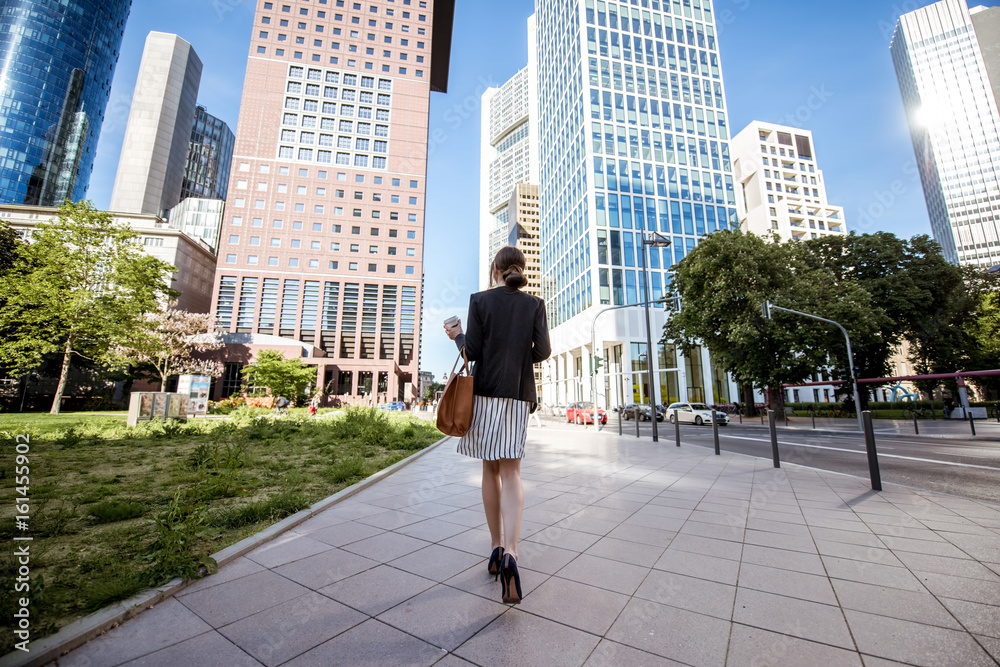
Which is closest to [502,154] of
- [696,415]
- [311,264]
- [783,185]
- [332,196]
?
[783,185]

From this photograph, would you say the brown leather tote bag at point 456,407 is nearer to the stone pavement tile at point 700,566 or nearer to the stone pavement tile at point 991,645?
the stone pavement tile at point 700,566

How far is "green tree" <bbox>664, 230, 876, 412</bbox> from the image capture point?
71.6ft

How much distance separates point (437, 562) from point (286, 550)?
3.93 feet

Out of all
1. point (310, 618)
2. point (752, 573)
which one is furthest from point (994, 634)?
point (310, 618)

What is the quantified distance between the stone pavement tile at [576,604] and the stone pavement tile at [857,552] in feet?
6.54

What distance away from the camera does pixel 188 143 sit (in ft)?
326

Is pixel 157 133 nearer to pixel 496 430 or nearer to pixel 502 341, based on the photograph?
pixel 502 341

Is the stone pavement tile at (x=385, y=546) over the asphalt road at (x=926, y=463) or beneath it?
over

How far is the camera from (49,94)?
71500 millimetres

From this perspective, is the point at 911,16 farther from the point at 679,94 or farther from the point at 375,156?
the point at 375,156

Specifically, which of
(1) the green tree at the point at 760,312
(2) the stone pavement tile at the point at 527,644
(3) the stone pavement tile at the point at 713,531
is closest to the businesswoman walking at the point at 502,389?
(2) the stone pavement tile at the point at 527,644

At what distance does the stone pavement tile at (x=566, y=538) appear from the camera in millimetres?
3184

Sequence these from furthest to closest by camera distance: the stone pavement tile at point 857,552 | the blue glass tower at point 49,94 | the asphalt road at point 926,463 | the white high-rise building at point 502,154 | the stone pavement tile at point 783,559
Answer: the white high-rise building at point 502,154, the blue glass tower at point 49,94, the asphalt road at point 926,463, the stone pavement tile at point 857,552, the stone pavement tile at point 783,559

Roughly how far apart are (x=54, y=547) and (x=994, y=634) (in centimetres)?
575
